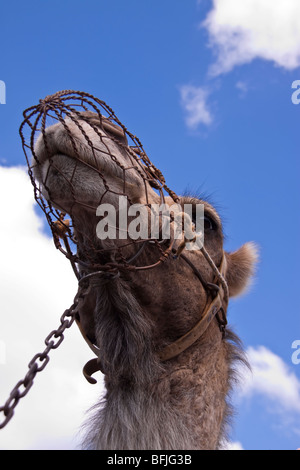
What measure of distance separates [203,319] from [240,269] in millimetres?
1069

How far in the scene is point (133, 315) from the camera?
10.0 feet

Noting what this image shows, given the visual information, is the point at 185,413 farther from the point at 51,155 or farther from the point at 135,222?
the point at 51,155

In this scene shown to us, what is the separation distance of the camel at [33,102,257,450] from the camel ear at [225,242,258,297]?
645 millimetres

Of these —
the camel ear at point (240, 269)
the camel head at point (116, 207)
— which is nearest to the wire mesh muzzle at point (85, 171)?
the camel head at point (116, 207)

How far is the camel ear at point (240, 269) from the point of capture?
418cm

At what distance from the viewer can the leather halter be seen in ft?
10.3

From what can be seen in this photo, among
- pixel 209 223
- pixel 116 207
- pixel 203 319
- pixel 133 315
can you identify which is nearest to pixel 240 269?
pixel 209 223

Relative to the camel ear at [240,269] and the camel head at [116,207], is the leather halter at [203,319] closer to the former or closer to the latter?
the camel head at [116,207]

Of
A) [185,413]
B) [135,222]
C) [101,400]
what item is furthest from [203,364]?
[135,222]

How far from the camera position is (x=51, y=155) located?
8.65ft

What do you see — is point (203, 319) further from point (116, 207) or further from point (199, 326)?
point (116, 207)

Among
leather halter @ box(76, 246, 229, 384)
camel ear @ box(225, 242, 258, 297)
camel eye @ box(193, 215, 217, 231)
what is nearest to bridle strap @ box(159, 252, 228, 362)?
leather halter @ box(76, 246, 229, 384)

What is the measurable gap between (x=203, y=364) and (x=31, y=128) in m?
1.73

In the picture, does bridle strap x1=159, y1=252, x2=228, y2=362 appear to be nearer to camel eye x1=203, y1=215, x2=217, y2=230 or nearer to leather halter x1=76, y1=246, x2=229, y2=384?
leather halter x1=76, y1=246, x2=229, y2=384
